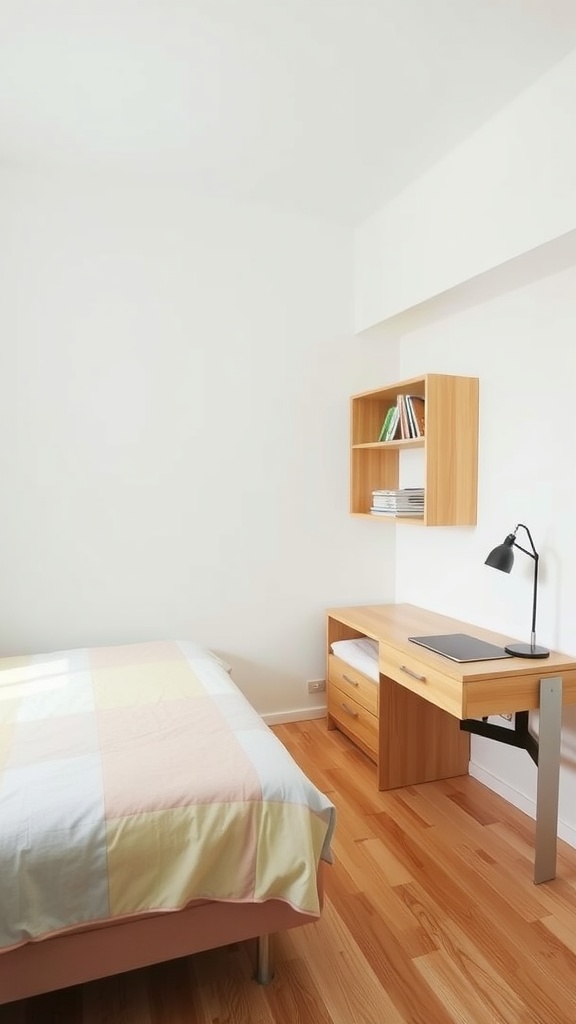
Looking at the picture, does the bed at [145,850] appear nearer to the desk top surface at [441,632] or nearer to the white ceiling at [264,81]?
the desk top surface at [441,632]

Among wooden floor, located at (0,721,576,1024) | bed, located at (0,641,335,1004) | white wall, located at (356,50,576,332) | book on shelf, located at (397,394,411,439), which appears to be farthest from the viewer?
book on shelf, located at (397,394,411,439)

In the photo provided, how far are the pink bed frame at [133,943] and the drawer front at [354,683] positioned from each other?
1211mm

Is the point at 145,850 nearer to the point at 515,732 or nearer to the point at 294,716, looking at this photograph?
the point at 515,732

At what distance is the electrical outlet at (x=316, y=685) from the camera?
3.49 meters

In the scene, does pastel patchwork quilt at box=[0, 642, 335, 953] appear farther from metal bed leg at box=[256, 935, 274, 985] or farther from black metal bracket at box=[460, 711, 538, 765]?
black metal bracket at box=[460, 711, 538, 765]

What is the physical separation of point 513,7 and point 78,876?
2.55 metres

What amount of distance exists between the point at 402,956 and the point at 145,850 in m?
0.85

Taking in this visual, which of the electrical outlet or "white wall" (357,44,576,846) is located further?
the electrical outlet

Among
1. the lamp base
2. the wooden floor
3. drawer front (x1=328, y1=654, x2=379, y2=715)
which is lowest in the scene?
the wooden floor

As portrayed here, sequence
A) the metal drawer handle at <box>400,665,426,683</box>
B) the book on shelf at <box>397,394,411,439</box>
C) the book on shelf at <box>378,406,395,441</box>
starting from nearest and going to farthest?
1. the metal drawer handle at <box>400,665,426,683</box>
2. the book on shelf at <box>397,394,411,439</box>
3. the book on shelf at <box>378,406,395,441</box>

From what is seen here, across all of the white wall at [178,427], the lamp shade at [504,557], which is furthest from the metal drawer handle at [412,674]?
the white wall at [178,427]

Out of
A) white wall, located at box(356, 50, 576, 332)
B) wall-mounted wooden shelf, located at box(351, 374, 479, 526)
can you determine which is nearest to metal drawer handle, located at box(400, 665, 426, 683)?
wall-mounted wooden shelf, located at box(351, 374, 479, 526)

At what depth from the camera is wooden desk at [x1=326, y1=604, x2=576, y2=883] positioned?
84.6 inches

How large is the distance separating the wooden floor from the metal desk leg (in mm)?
72
